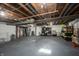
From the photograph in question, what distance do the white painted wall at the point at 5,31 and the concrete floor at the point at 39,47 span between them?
6.0 inches

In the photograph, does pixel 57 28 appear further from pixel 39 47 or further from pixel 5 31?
pixel 5 31

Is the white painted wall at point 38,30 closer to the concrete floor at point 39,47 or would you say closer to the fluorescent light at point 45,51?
the concrete floor at point 39,47

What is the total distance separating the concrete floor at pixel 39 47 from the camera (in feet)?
11.8

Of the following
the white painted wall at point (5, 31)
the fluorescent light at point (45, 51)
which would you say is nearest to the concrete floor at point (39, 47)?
the fluorescent light at point (45, 51)

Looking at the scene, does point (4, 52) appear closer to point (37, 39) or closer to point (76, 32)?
point (37, 39)

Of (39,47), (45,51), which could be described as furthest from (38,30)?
(45,51)

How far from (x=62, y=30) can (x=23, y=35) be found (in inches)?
37.8

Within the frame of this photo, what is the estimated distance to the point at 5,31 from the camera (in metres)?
3.63

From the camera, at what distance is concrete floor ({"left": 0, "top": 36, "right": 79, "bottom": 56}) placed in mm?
3604

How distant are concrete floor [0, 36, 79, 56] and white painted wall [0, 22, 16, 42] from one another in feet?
0.50

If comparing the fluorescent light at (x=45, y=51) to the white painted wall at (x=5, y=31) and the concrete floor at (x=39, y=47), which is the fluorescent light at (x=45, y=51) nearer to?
the concrete floor at (x=39, y=47)

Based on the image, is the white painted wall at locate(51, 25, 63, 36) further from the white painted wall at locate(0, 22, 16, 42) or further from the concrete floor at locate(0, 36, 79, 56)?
the white painted wall at locate(0, 22, 16, 42)

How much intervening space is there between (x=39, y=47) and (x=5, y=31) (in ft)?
2.96

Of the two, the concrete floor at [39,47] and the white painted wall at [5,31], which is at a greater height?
the white painted wall at [5,31]
